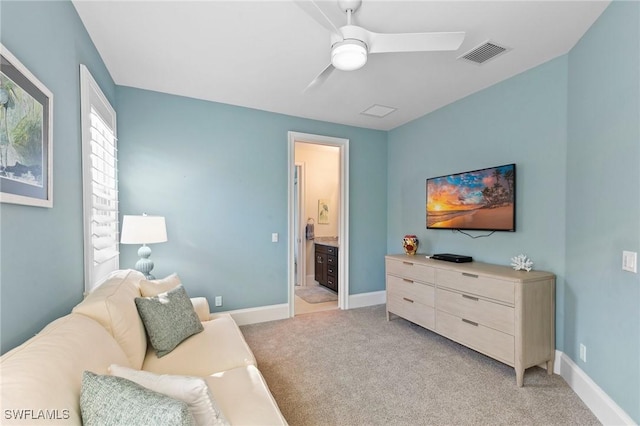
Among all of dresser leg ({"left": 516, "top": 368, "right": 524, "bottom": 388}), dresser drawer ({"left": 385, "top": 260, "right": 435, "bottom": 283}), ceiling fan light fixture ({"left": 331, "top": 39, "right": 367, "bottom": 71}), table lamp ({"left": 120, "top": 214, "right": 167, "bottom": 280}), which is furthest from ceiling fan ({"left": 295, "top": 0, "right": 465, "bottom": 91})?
dresser leg ({"left": 516, "top": 368, "right": 524, "bottom": 388})

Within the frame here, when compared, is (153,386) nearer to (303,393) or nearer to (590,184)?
(303,393)

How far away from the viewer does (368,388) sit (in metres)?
2.29

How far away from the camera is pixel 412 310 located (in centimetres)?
339

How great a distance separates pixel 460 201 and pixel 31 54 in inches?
139

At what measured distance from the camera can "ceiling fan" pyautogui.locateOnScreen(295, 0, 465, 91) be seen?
1.73m

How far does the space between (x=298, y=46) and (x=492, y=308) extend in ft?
8.78

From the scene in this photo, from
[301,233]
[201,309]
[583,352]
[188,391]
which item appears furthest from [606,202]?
[301,233]

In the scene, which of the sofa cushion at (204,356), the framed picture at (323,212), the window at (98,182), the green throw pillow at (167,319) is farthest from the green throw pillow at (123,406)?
the framed picture at (323,212)

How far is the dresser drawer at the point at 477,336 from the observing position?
7.89 ft

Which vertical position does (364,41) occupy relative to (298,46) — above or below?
below

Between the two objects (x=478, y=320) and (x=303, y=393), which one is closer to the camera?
(x=303, y=393)

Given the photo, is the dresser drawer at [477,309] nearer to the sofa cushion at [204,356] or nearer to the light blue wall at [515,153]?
the light blue wall at [515,153]

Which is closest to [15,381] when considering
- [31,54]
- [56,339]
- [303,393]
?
[56,339]

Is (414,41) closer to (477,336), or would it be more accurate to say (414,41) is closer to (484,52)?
(484,52)
